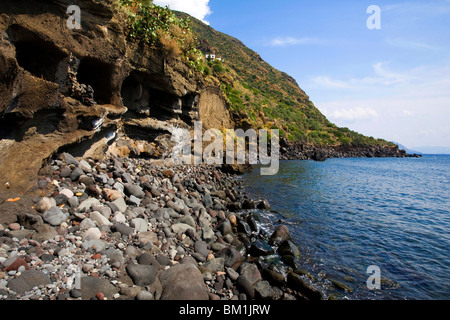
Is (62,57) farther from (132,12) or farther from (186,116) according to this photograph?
(186,116)

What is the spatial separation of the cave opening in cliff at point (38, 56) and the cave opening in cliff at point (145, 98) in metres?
4.61

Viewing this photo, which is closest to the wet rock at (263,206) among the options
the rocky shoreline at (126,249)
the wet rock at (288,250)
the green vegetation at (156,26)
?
the rocky shoreline at (126,249)

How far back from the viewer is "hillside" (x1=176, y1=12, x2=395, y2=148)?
5831 cm

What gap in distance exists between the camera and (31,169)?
534cm

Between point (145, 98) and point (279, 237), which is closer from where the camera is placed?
point (279, 237)

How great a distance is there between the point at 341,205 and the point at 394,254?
6145mm

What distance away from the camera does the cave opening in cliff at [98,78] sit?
8859mm

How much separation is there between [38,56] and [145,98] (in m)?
5.98

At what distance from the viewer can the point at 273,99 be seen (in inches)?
2953

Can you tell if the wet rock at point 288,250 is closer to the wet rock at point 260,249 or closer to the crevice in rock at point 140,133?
the wet rock at point 260,249

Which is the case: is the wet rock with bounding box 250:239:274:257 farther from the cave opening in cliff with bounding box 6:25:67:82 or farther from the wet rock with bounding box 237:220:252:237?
the cave opening in cliff with bounding box 6:25:67:82
